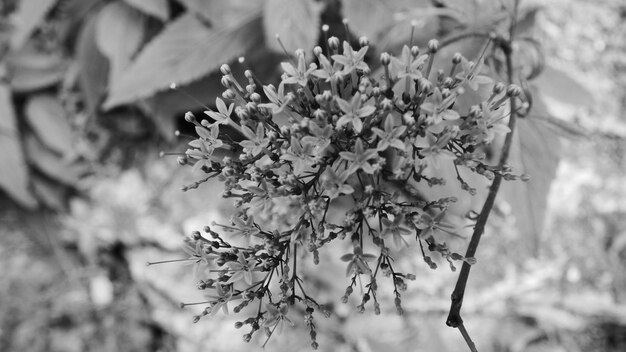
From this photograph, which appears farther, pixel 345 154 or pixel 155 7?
pixel 155 7

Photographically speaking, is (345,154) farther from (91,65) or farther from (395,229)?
(91,65)

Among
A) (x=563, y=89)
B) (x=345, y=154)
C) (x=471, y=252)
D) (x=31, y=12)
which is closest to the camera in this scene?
(x=345, y=154)

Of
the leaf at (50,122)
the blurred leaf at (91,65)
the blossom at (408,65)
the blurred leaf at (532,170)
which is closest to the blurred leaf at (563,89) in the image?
the blurred leaf at (532,170)

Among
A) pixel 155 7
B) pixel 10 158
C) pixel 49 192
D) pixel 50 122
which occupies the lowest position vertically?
pixel 49 192

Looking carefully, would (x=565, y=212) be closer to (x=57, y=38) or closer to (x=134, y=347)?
(x=134, y=347)

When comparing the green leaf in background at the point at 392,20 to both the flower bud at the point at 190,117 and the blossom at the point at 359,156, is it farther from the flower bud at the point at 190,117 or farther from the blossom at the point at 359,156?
the blossom at the point at 359,156

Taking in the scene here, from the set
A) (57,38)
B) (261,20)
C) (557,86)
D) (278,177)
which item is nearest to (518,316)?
(557,86)

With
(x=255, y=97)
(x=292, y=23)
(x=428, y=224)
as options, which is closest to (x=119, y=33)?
(x=292, y=23)

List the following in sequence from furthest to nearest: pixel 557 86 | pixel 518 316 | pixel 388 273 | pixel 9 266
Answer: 1. pixel 9 266
2. pixel 518 316
3. pixel 557 86
4. pixel 388 273
